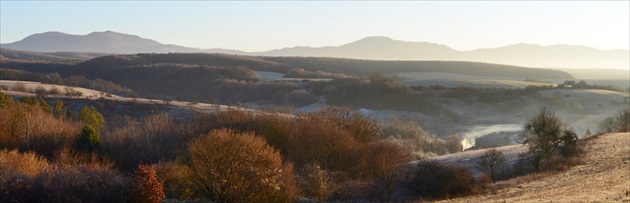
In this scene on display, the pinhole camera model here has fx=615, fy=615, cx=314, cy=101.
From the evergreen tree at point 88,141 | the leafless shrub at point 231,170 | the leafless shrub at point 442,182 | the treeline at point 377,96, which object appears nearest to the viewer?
the leafless shrub at point 231,170

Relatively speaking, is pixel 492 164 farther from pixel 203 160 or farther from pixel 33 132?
pixel 33 132

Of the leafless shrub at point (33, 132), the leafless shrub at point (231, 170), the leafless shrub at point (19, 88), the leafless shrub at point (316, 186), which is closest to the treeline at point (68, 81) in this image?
the leafless shrub at point (19, 88)

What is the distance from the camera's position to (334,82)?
143m

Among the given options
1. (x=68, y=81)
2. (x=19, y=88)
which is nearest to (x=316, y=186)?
(x=19, y=88)

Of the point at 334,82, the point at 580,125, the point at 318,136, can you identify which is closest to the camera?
the point at 318,136

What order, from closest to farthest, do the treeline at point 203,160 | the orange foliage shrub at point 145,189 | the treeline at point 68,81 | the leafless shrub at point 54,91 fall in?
1. the treeline at point 203,160
2. the orange foliage shrub at point 145,189
3. the leafless shrub at point 54,91
4. the treeline at point 68,81

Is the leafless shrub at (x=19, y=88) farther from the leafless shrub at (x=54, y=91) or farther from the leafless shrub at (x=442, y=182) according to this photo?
the leafless shrub at (x=442, y=182)

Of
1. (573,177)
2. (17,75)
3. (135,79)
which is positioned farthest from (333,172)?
(135,79)

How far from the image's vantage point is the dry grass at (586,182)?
2352 centimetres

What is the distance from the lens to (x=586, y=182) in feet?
101

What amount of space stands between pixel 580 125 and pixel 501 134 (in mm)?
15446

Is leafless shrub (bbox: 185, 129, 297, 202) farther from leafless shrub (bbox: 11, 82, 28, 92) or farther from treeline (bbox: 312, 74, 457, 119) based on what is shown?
A: leafless shrub (bbox: 11, 82, 28, 92)

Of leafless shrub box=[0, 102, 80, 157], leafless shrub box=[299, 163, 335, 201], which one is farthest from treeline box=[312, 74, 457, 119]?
leafless shrub box=[299, 163, 335, 201]

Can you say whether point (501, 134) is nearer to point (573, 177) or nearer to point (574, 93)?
point (574, 93)
